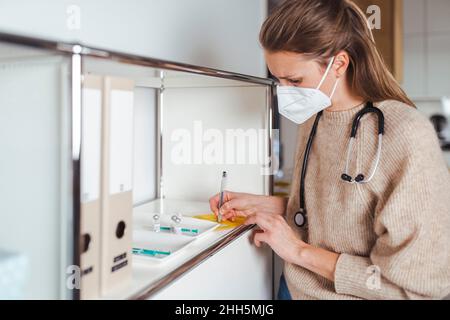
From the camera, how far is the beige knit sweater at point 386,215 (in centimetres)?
93

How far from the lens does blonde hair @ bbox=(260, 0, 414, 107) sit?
1043 millimetres

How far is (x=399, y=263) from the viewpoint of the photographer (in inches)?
36.6

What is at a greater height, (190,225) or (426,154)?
(426,154)

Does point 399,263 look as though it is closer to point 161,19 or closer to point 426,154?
point 426,154

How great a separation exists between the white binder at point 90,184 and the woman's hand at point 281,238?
50 cm

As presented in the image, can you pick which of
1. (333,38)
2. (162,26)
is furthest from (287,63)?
(162,26)

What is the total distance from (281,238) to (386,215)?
0.27 metres

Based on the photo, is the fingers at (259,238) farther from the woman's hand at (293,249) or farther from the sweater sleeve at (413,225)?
the sweater sleeve at (413,225)

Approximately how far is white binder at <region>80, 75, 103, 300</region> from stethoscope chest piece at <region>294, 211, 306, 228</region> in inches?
24.7

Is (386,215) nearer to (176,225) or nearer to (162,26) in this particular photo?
(176,225)

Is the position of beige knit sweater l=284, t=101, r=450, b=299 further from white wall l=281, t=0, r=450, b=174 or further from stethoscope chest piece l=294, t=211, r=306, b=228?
white wall l=281, t=0, r=450, b=174

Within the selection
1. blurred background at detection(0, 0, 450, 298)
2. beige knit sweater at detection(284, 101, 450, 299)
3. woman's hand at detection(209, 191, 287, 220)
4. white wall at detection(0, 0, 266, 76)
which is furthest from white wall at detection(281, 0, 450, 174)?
beige knit sweater at detection(284, 101, 450, 299)
